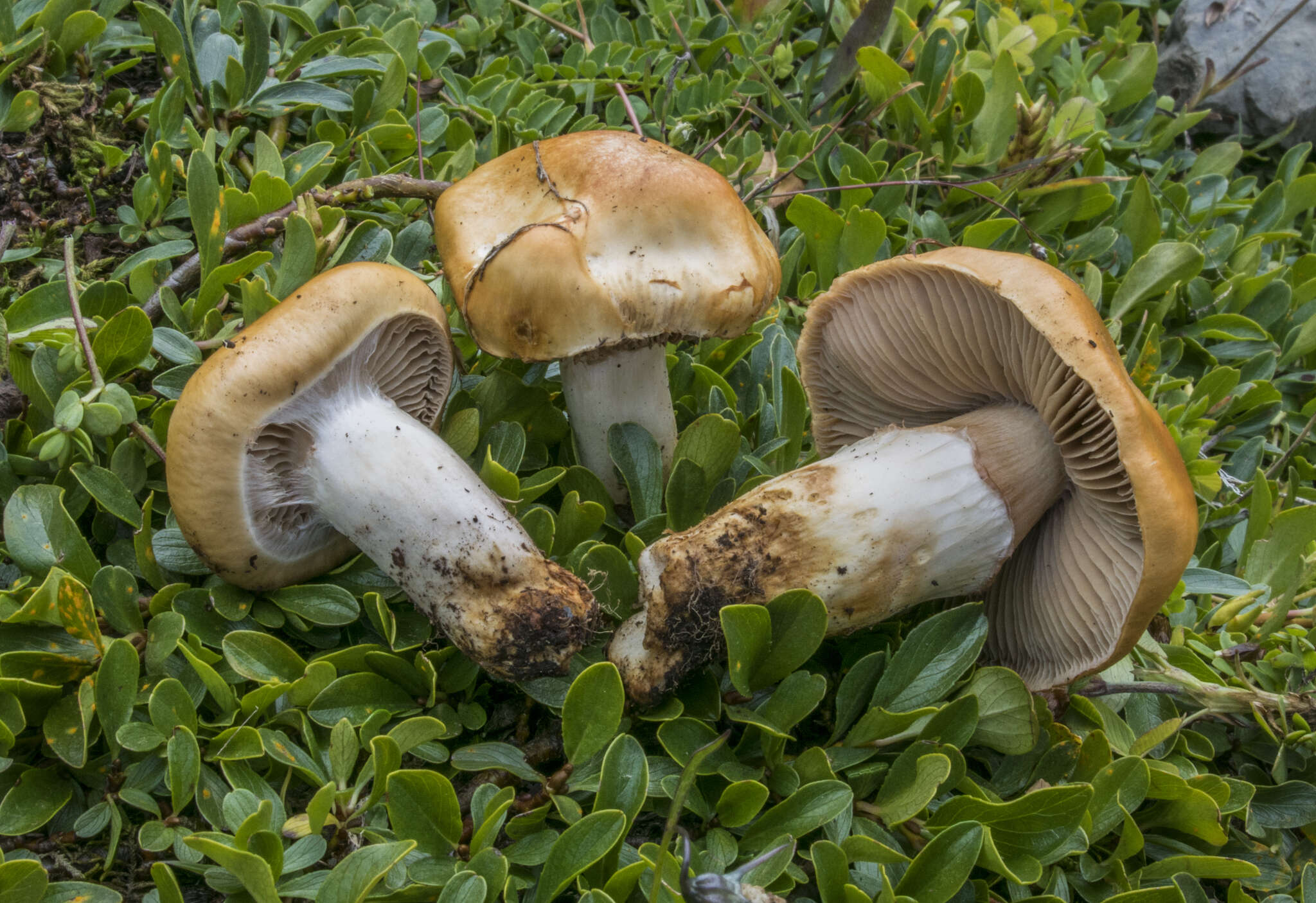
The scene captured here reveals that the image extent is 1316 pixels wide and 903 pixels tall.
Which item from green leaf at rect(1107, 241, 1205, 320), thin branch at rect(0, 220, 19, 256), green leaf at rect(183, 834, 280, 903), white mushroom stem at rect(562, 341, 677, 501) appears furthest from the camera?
green leaf at rect(1107, 241, 1205, 320)

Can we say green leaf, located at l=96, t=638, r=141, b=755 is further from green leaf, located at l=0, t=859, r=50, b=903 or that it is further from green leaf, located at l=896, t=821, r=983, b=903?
green leaf, located at l=896, t=821, r=983, b=903

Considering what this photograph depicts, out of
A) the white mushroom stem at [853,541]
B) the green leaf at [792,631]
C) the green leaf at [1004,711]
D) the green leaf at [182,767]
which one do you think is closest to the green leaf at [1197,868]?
the green leaf at [1004,711]

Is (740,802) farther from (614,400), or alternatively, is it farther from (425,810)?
(614,400)

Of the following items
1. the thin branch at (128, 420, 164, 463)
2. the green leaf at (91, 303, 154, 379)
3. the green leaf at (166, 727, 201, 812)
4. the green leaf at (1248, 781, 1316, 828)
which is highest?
the green leaf at (91, 303, 154, 379)

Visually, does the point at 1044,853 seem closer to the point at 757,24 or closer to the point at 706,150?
the point at 706,150

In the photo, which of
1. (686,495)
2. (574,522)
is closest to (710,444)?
(686,495)

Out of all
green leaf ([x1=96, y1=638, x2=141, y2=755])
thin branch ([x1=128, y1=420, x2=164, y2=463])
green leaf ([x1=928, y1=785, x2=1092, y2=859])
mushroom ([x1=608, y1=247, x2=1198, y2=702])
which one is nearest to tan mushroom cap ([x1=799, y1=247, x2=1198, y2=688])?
mushroom ([x1=608, y1=247, x2=1198, y2=702])

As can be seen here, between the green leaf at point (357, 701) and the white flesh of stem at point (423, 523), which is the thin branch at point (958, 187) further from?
the green leaf at point (357, 701)

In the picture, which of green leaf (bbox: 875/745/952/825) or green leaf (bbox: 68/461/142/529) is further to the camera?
green leaf (bbox: 68/461/142/529)
